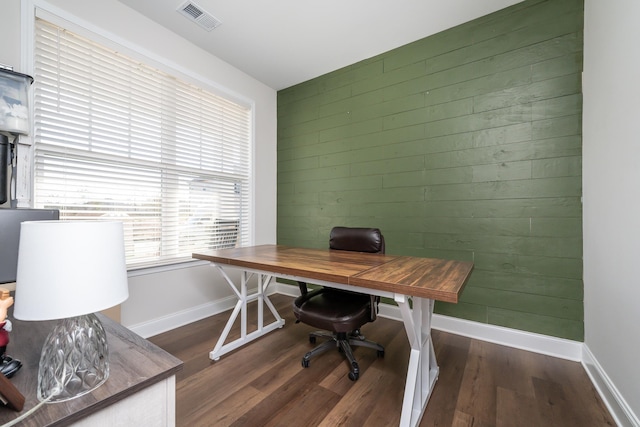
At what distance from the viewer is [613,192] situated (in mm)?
1508

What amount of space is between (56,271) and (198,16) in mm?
2614

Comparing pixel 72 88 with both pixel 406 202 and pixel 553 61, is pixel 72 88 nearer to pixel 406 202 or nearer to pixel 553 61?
pixel 406 202

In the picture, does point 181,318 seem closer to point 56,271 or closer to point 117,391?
point 117,391

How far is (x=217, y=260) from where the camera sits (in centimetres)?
192

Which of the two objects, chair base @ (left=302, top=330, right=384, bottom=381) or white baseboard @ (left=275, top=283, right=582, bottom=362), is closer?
chair base @ (left=302, top=330, right=384, bottom=381)

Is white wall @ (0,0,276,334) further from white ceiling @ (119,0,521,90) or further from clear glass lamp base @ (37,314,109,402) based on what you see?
clear glass lamp base @ (37,314,109,402)

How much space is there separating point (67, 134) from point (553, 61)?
377 centimetres

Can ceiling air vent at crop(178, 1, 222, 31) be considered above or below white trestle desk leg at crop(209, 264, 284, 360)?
above

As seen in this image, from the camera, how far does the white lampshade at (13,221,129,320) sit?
577 mm

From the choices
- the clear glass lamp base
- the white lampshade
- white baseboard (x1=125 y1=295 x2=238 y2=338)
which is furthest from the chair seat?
white baseboard (x1=125 y1=295 x2=238 y2=338)

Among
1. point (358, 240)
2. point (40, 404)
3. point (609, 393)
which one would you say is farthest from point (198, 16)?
point (609, 393)

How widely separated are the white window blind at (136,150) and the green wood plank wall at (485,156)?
1.38 meters

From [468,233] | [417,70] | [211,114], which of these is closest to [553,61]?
[417,70]

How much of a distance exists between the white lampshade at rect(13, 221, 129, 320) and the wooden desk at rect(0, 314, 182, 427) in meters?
0.20
